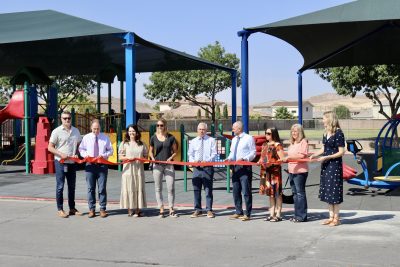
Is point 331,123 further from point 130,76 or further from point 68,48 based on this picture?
point 68,48

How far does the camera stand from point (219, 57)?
57750mm

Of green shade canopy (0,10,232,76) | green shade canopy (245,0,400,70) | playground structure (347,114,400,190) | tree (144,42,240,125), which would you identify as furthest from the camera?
tree (144,42,240,125)

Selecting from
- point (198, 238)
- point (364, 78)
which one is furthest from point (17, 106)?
point (364, 78)

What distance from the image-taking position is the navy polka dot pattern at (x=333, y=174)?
8070 mm

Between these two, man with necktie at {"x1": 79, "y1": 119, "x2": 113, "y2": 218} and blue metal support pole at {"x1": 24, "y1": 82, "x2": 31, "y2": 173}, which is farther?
blue metal support pole at {"x1": 24, "y1": 82, "x2": 31, "y2": 173}

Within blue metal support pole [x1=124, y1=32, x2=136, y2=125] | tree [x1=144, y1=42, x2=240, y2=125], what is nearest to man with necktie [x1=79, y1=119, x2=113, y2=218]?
blue metal support pole [x1=124, y1=32, x2=136, y2=125]

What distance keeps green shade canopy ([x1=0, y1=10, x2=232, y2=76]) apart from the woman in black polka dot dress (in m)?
7.36

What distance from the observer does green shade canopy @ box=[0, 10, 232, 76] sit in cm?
1474

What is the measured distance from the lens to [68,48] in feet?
66.6

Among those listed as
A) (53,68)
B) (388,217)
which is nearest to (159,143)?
(388,217)

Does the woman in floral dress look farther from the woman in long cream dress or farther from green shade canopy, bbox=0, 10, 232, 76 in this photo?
green shade canopy, bbox=0, 10, 232, 76

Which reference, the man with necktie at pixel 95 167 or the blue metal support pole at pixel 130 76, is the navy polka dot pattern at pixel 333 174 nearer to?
the man with necktie at pixel 95 167

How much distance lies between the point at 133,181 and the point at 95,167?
0.69 meters

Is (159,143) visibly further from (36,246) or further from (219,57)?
(219,57)
